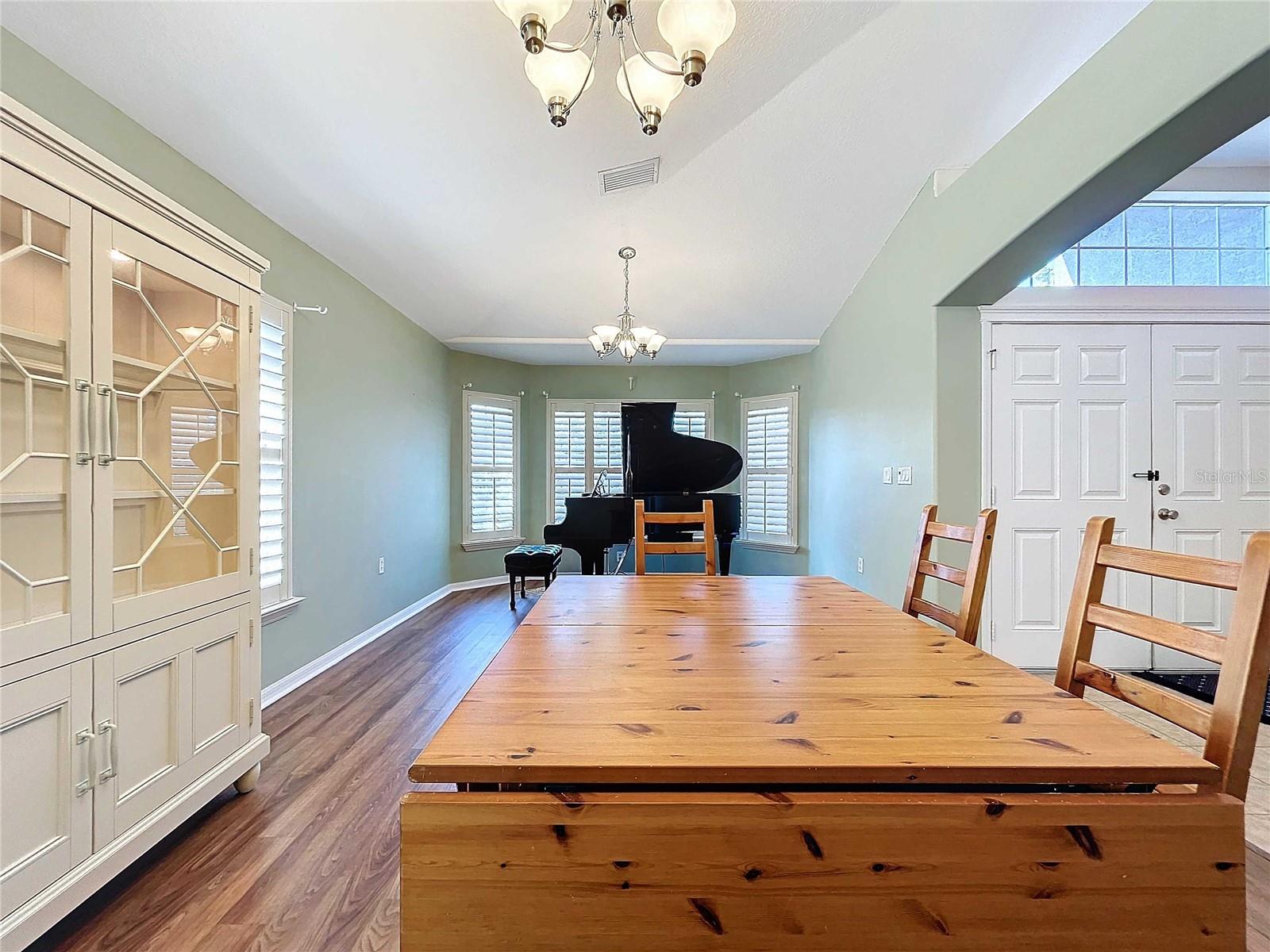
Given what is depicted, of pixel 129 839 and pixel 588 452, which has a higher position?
pixel 588 452

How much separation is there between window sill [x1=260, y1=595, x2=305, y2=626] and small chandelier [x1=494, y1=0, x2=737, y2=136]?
2649 millimetres

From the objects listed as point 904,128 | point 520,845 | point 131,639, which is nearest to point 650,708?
point 520,845

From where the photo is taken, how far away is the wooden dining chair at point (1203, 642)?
821 mm

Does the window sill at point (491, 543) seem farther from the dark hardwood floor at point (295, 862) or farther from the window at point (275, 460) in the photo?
the dark hardwood floor at point (295, 862)

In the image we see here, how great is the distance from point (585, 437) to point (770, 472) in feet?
6.93

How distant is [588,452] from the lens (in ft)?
20.6

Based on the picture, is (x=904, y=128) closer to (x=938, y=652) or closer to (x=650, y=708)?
(x=938, y=652)

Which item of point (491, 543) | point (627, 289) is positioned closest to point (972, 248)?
point (627, 289)

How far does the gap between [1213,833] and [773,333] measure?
491 cm

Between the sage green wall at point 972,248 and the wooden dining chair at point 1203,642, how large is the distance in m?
1.79

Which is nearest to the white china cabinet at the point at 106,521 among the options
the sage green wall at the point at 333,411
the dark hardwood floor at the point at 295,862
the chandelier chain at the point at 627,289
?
the dark hardwood floor at the point at 295,862

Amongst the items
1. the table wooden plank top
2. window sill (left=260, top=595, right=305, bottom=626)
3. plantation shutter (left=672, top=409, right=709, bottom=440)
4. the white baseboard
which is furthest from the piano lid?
the table wooden plank top

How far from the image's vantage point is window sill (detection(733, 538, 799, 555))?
5785mm

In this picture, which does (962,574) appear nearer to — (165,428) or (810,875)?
(810,875)
